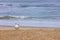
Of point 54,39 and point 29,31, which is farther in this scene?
point 29,31

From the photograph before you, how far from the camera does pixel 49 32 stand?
7.61 m

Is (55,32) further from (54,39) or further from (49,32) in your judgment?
(54,39)

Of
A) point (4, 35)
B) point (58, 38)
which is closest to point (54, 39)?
point (58, 38)

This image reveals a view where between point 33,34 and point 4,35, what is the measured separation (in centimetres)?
99

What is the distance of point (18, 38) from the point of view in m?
6.77

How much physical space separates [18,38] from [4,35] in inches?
23.7

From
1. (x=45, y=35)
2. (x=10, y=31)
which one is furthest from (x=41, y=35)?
(x=10, y=31)

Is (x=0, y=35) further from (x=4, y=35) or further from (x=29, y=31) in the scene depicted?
(x=29, y=31)

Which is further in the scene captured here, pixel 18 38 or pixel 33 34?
pixel 33 34

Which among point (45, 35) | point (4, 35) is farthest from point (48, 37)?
point (4, 35)

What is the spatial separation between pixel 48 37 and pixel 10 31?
4.93ft

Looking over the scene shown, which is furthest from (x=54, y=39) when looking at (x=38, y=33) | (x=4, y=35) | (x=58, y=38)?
(x=4, y=35)

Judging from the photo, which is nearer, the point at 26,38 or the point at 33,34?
the point at 26,38

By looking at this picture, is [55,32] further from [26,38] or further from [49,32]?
[26,38]
